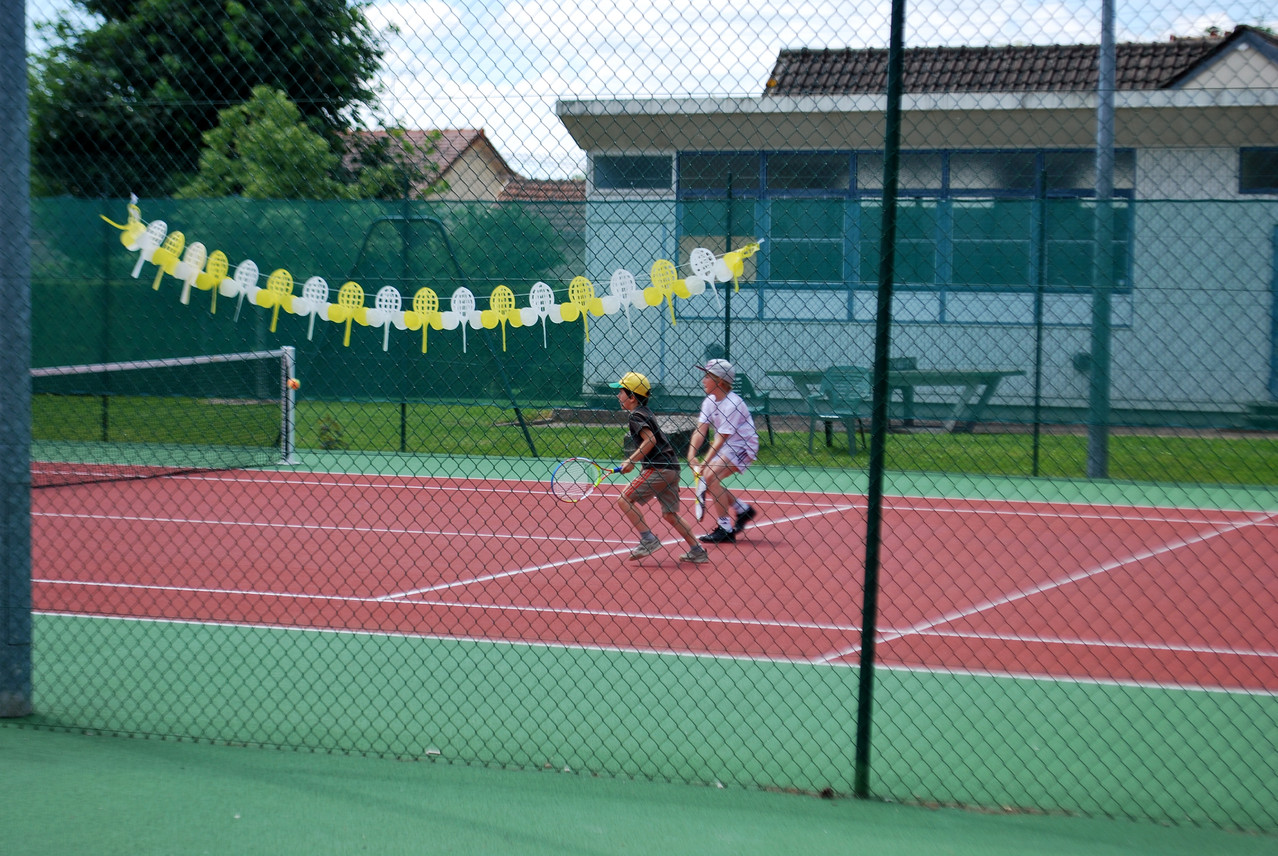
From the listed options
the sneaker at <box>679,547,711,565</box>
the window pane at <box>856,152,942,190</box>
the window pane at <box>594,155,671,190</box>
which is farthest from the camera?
the sneaker at <box>679,547,711,565</box>

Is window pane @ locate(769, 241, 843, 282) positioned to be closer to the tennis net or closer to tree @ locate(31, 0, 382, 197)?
tree @ locate(31, 0, 382, 197)

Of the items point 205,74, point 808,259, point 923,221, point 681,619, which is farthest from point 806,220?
A: point 205,74

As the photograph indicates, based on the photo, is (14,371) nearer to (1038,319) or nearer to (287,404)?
(1038,319)

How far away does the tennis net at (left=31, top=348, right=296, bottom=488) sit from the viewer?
11508 mm

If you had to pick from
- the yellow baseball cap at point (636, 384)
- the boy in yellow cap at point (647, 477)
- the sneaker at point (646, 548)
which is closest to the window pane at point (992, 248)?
the boy in yellow cap at point (647, 477)

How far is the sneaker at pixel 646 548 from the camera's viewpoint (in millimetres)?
8000

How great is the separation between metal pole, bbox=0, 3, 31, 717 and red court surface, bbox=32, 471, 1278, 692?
1.84m

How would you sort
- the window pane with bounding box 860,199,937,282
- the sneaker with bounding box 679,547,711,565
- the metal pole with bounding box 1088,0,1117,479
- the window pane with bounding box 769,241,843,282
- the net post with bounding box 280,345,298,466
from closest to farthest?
the sneaker with bounding box 679,547,711,565, the window pane with bounding box 769,241,843,282, the window pane with bounding box 860,199,937,282, the metal pole with bounding box 1088,0,1117,479, the net post with bounding box 280,345,298,466

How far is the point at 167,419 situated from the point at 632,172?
9170 mm

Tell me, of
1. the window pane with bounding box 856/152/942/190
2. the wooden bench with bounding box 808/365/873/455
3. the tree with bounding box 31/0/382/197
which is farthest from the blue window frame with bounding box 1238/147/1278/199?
the tree with bounding box 31/0/382/197

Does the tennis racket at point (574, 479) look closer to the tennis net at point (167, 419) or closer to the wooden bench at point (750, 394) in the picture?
the wooden bench at point (750, 394)

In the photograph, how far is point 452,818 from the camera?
3615 millimetres

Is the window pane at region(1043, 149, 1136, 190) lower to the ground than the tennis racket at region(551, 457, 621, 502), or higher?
higher

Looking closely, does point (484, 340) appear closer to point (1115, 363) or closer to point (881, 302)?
point (881, 302)
